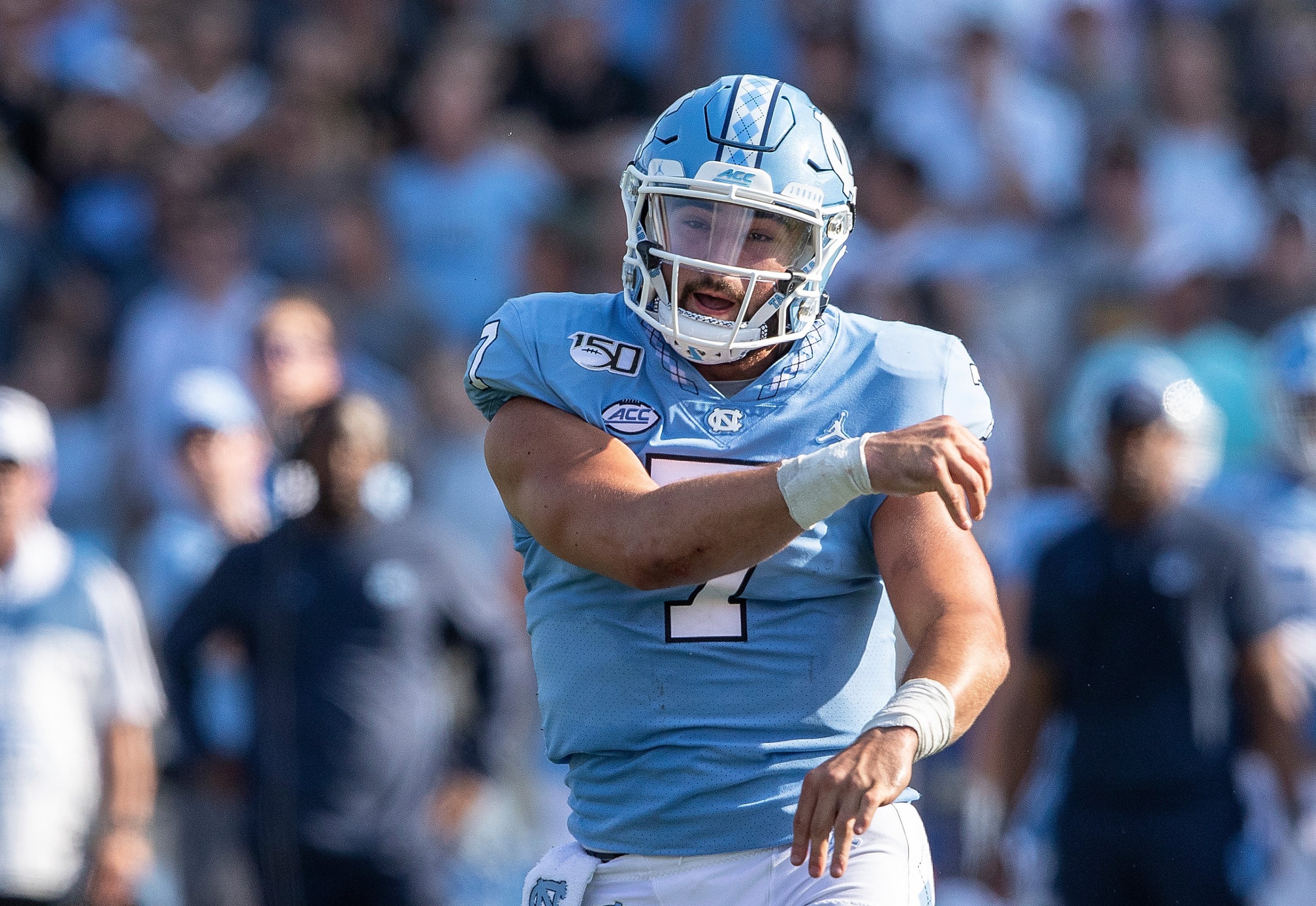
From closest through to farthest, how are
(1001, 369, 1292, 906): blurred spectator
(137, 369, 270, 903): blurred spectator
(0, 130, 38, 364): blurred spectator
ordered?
(1001, 369, 1292, 906): blurred spectator
(137, 369, 270, 903): blurred spectator
(0, 130, 38, 364): blurred spectator

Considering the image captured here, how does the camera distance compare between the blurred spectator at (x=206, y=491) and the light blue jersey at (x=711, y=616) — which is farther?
the blurred spectator at (x=206, y=491)

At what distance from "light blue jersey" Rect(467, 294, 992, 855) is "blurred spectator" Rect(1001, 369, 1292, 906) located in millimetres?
2865

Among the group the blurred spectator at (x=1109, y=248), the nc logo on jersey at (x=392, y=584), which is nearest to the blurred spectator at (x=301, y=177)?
the nc logo on jersey at (x=392, y=584)

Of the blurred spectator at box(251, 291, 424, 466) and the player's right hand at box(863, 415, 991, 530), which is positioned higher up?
the player's right hand at box(863, 415, 991, 530)

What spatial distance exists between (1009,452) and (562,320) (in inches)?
174

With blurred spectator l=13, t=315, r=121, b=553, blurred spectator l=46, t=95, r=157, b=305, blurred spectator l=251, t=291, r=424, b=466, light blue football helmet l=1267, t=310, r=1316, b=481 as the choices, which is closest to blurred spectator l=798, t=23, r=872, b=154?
light blue football helmet l=1267, t=310, r=1316, b=481

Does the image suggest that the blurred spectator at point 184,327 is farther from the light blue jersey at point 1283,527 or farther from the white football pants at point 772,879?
the white football pants at point 772,879

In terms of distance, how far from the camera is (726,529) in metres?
2.81

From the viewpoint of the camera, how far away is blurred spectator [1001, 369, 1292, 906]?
5.75 meters

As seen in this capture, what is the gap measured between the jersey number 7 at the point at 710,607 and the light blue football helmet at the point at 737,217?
0.72 feet

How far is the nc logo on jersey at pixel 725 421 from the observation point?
123 inches

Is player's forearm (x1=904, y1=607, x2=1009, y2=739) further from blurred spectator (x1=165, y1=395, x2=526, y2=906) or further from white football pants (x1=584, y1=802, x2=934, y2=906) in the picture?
blurred spectator (x1=165, y1=395, x2=526, y2=906)

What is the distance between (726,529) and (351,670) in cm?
365

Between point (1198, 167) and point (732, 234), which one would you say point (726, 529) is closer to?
point (732, 234)
